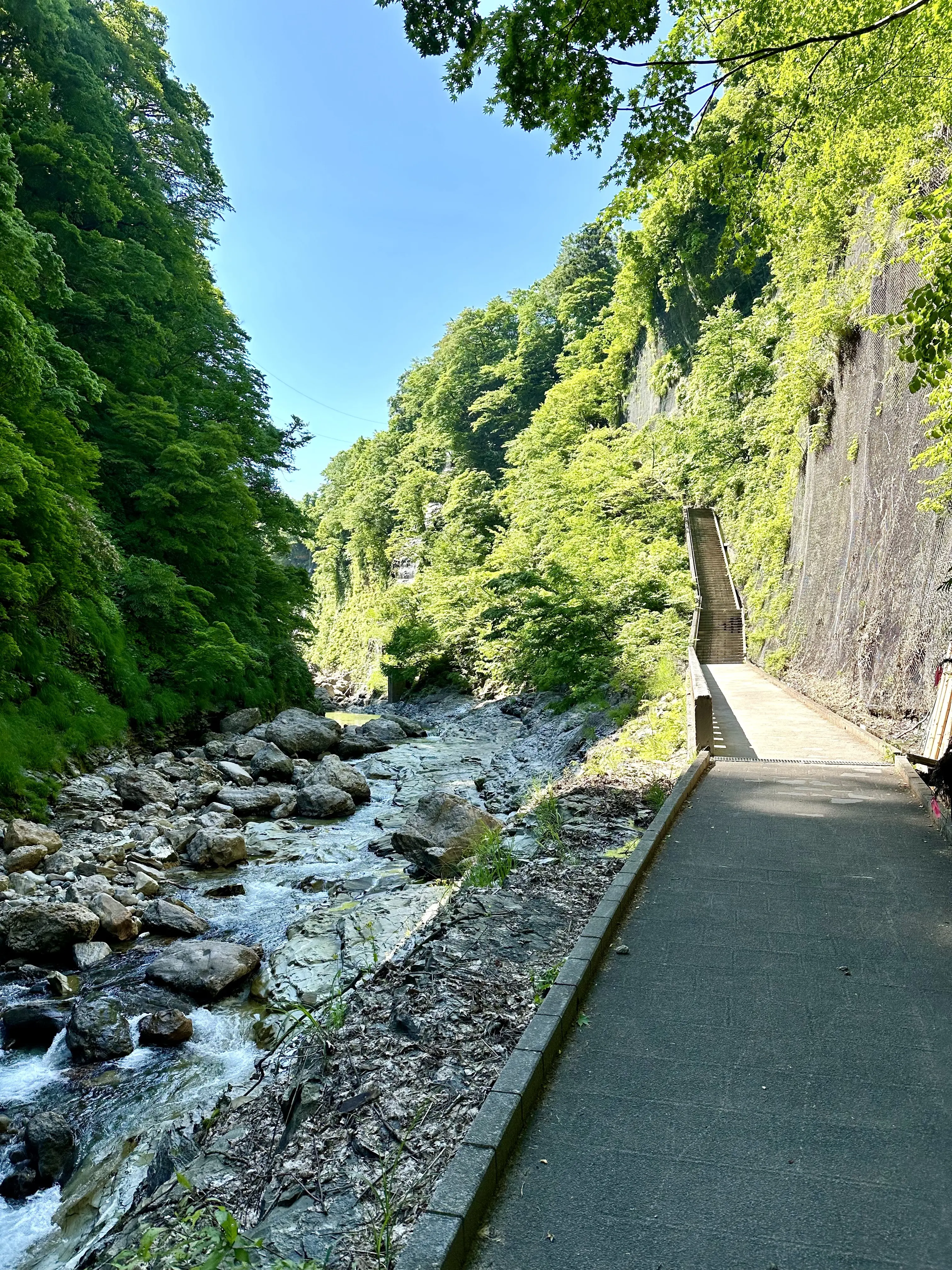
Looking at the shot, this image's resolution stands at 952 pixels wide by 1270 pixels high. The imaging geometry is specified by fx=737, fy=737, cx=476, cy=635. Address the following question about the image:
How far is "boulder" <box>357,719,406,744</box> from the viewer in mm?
20422

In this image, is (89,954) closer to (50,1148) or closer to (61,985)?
(61,985)

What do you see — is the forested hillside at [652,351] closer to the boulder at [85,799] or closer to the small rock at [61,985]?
the small rock at [61,985]

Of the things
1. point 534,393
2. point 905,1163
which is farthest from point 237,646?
point 534,393

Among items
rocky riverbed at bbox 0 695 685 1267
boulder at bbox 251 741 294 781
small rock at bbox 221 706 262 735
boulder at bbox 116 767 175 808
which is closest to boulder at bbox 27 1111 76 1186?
rocky riverbed at bbox 0 695 685 1267

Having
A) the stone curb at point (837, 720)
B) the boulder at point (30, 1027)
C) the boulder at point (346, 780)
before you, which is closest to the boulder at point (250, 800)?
the boulder at point (346, 780)

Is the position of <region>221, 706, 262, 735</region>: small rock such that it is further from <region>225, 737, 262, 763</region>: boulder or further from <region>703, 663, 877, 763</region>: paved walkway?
<region>703, 663, 877, 763</region>: paved walkway

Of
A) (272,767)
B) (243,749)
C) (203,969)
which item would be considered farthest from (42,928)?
(243,749)

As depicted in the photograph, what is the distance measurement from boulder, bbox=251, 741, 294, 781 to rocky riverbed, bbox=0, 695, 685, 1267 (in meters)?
1.94

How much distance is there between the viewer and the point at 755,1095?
326 cm

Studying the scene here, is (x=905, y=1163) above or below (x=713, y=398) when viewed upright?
below

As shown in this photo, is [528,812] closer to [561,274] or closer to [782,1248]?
[782,1248]

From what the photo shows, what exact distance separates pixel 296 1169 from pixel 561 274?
58.0 meters

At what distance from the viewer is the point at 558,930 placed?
5484mm

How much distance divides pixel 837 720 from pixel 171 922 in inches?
478
